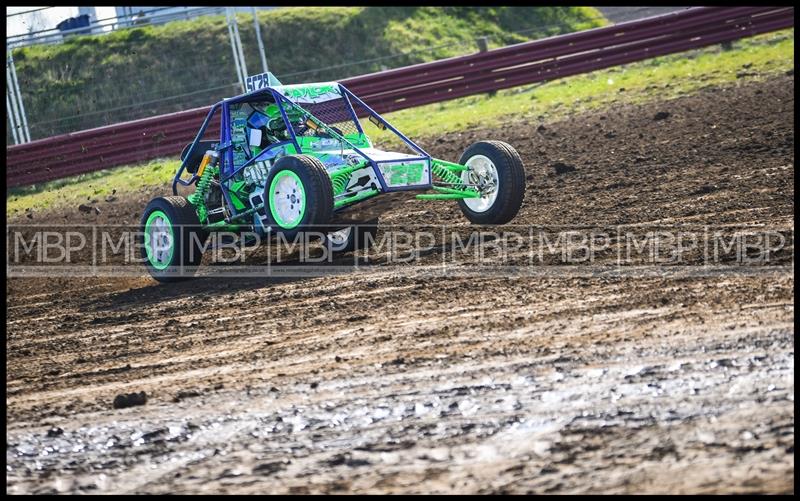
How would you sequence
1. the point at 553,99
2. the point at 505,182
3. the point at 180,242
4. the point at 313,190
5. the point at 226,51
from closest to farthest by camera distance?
the point at 313,190, the point at 505,182, the point at 180,242, the point at 553,99, the point at 226,51

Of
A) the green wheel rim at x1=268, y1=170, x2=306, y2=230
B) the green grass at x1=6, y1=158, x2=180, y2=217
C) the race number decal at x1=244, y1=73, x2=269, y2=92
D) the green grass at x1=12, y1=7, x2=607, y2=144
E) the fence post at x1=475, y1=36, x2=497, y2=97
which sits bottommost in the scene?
the green wheel rim at x1=268, y1=170, x2=306, y2=230

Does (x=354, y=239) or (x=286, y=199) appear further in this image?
(x=354, y=239)

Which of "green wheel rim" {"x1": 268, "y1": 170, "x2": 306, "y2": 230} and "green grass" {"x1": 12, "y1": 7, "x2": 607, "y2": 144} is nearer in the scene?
"green wheel rim" {"x1": 268, "y1": 170, "x2": 306, "y2": 230}

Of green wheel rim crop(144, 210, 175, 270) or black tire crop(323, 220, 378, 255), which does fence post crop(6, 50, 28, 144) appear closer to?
green wheel rim crop(144, 210, 175, 270)

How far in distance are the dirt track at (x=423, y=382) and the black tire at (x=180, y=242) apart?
0.26 m

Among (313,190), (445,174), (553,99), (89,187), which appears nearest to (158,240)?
(313,190)

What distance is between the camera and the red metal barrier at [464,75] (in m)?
17.3

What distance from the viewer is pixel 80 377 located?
6551mm

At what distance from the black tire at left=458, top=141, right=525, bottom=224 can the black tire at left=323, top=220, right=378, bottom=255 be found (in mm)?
1164

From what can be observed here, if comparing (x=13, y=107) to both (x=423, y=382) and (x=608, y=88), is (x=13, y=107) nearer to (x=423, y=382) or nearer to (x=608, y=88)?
(x=608, y=88)

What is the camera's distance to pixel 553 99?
17.5 m

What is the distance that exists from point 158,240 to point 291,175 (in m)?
1.82

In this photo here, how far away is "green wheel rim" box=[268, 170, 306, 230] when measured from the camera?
8.64 m

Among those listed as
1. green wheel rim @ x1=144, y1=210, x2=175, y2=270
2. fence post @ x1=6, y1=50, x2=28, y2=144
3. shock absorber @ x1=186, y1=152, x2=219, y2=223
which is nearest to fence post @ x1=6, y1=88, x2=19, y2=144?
fence post @ x1=6, y1=50, x2=28, y2=144
